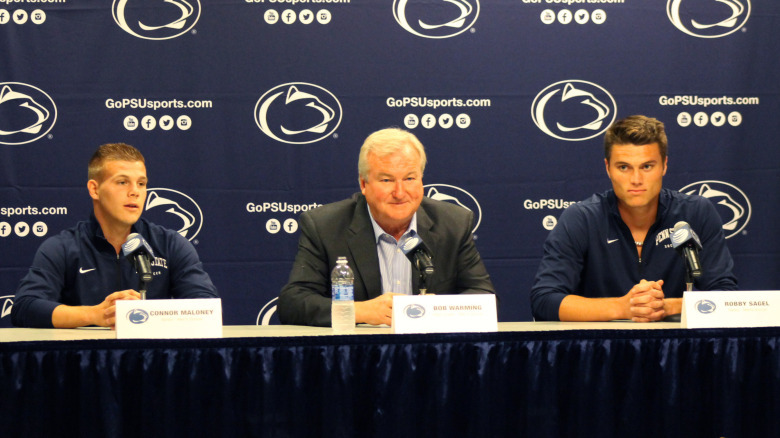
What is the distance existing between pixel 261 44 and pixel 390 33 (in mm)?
686

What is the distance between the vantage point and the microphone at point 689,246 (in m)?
2.54

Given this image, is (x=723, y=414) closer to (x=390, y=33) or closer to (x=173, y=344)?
(x=173, y=344)

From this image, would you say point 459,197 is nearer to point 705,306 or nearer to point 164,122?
point 164,122

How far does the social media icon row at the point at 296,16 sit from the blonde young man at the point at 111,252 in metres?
1.24

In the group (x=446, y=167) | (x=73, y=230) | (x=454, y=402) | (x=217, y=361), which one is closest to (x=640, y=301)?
(x=454, y=402)

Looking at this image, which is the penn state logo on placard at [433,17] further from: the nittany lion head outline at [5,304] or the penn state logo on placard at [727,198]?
the nittany lion head outline at [5,304]

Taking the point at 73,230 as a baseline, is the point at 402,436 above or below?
below

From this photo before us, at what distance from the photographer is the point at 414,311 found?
239 cm

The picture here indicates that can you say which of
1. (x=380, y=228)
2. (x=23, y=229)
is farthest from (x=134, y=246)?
(x=23, y=229)

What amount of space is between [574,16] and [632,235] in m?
1.59

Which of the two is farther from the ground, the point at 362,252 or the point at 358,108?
the point at 358,108

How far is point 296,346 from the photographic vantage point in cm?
230

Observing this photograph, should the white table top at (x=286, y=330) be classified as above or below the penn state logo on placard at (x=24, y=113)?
below

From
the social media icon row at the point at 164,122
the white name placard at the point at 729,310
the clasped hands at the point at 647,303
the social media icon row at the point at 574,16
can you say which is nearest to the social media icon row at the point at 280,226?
the social media icon row at the point at 164,122
